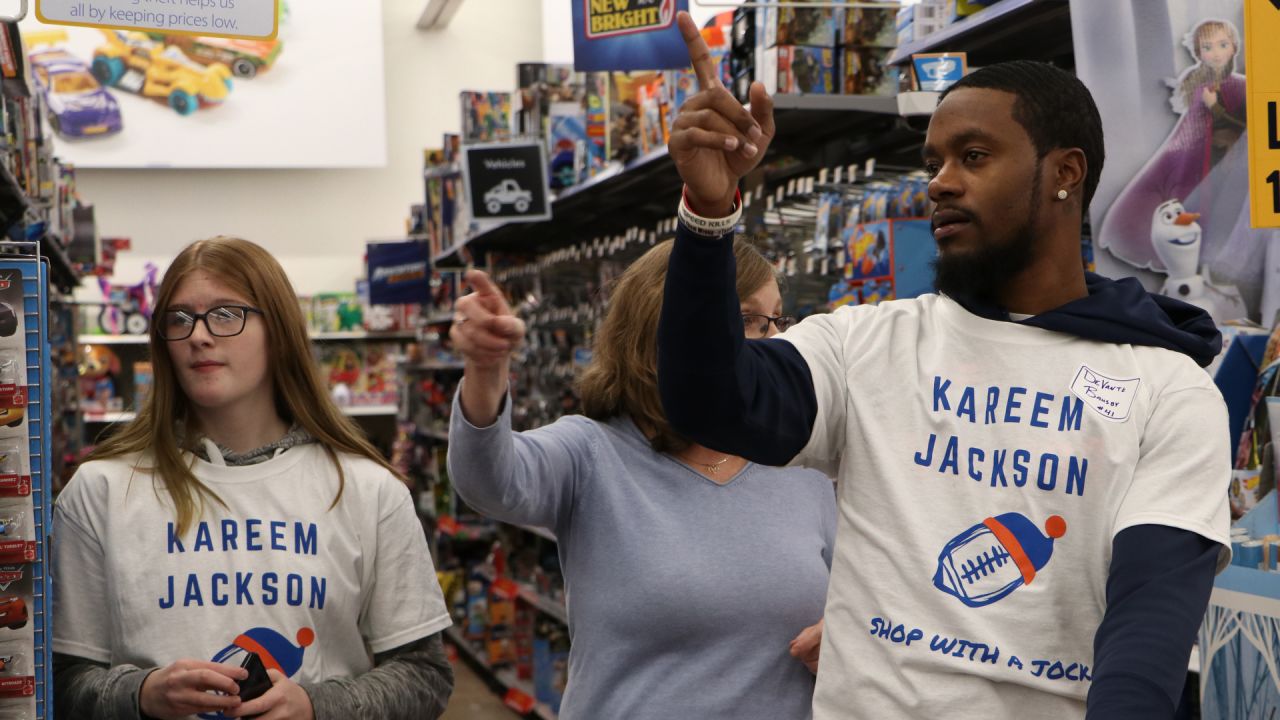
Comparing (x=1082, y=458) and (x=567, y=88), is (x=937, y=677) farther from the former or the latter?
(x=567, y=88)

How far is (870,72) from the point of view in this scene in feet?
10.2

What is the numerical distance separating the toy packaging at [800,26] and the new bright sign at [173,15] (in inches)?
47.6

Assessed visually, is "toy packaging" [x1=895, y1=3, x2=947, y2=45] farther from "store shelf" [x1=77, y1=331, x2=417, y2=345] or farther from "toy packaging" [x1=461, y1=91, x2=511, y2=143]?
"store shelf" [x1=77, y1=331, x2=417, y2=345]

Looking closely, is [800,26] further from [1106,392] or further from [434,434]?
[434,434]

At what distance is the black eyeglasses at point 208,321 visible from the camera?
194 centimetres

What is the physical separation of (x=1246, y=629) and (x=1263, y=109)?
0.73 m

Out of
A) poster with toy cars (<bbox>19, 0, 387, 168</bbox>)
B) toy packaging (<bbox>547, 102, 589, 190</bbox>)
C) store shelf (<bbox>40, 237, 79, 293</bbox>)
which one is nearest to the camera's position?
store shelf (<bbox>40, 237, 79, 293</bbox>)

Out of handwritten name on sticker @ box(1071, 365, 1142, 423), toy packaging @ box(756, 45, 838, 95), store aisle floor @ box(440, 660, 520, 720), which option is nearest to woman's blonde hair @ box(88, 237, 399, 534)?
handwritten name on sticker @ box(1071, 365, 1142, 423)

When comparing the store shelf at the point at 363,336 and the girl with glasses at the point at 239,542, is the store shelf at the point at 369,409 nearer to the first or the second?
the store shelf at the point at 363,336

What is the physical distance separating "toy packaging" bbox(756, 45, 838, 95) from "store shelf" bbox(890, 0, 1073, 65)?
0.30 meters

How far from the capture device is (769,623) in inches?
72.0

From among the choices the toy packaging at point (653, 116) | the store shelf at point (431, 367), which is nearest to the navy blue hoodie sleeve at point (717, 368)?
the toy packaging at point (653, 116)

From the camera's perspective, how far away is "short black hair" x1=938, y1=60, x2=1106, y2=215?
1324mm

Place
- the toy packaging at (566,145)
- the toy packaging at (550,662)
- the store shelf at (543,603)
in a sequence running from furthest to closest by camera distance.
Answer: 1. the toy packaging at (550,662)
2. the store shelf at (543,603)
3. the toy packaging at (566,145)
